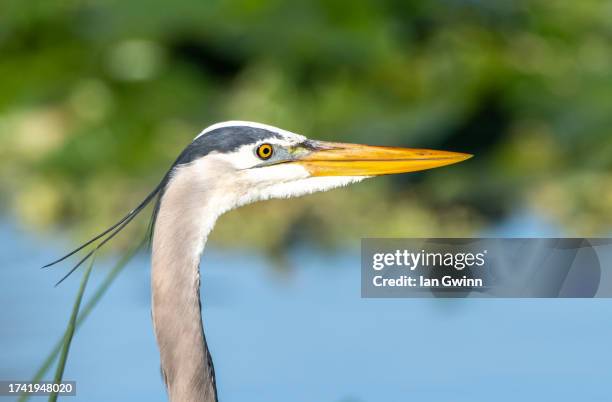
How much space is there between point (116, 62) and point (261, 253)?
87 cm

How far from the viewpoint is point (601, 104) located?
373cm

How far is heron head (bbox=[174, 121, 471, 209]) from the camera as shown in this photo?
1.87 metres

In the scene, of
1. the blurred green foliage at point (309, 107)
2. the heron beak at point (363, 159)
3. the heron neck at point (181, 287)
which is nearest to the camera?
the heron neck at point (181, 287)

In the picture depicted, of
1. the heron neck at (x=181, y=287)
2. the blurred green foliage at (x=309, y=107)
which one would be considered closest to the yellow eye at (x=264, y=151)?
the heron neck at (x=181, y=287)

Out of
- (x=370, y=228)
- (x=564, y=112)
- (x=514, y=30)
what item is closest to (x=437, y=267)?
(x=370, y=228)

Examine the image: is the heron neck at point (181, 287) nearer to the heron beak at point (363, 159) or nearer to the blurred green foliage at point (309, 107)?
the heron beak at point (363, 159)

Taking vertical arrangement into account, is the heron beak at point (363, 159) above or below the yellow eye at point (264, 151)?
above

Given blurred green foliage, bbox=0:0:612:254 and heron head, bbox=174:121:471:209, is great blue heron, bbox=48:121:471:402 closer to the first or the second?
heron head, bbox=174:121:471:209

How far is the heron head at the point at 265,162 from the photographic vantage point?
1.87 m

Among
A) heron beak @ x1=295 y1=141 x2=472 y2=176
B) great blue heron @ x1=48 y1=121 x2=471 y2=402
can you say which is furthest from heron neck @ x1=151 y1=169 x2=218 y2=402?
heron beak @ x1=295 y1=141 x2=472 y2=176

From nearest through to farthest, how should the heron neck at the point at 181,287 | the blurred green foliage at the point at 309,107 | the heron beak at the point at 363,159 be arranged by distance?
1. the heron neck at the point at 181,287
2. the heron beak at the point at 363,159
3. the blurred green foliage at the point at 309,107

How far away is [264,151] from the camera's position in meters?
1.92

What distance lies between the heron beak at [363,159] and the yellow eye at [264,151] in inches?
2.5

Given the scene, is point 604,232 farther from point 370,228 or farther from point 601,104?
point 370,228
